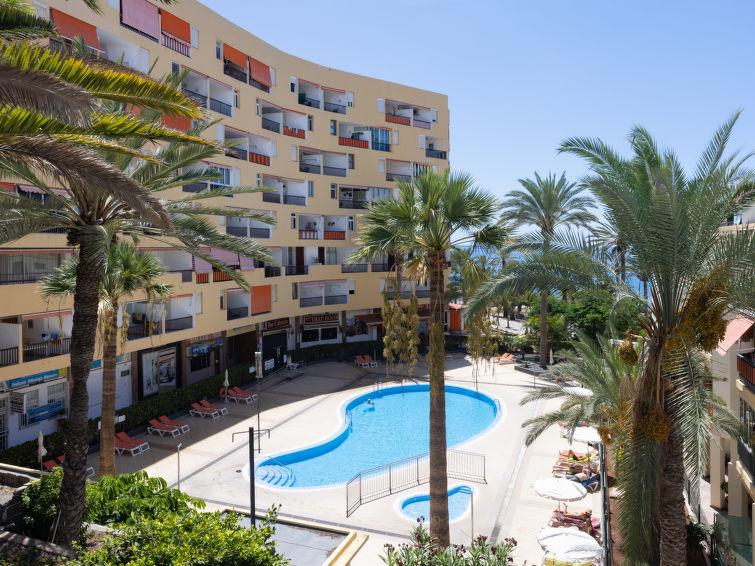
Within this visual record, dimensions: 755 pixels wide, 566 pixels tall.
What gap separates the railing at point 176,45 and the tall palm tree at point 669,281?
21001mm

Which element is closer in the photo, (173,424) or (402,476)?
(402,476)

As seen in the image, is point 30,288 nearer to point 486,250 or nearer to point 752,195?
point 486,250

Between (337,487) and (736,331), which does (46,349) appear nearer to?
(337,487)

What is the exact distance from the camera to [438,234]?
11812 mm

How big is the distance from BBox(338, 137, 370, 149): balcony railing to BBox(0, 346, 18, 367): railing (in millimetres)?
24067

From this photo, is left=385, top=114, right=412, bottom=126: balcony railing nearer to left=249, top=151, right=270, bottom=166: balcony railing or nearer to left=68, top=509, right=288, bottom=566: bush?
left=249, top=151, right=270, bottom=166: balcony railing

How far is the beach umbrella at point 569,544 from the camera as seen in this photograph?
12.2 meters

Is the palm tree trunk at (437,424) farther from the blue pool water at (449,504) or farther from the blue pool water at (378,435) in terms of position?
the blue pool water at (378,435)

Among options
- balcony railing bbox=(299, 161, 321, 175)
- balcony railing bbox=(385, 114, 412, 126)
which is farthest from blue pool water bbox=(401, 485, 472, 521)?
balcony railing bbox=(385, 114, 412, 126)

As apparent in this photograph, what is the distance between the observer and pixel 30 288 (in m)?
18.4

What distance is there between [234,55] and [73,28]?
10.0 metres

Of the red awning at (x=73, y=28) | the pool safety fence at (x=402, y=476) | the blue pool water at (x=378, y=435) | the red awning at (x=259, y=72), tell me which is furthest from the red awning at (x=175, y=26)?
the pool safety fence at (x=402, y=476)

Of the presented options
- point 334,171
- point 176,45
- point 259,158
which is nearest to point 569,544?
point 176,45

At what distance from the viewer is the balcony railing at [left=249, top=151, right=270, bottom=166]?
3027cm
